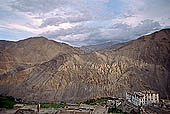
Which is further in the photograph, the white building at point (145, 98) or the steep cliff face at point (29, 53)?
the steep cliff face at point (29, 53)

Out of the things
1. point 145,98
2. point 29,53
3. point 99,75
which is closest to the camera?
point 145,98

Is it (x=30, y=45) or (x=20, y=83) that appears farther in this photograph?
(x=30, y=45)

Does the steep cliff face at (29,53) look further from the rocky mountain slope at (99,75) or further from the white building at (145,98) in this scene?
the white building at (145,98)

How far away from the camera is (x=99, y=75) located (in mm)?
47656

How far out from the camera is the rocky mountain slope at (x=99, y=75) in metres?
43.3

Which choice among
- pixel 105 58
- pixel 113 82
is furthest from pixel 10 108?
pixel 105 58

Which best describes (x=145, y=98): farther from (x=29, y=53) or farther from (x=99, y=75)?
(x=29, y=53)

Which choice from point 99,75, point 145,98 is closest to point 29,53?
point 99,75

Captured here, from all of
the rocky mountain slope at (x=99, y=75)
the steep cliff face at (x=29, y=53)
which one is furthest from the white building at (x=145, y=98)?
the steep cliff face at (x=29, y=53)

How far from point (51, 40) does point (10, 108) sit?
196 feet

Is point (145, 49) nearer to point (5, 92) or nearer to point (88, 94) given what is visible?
point (88, 94)

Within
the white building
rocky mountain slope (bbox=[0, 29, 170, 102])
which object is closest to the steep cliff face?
rocky mountain slope (bbox=[0, 29, 170, 102])

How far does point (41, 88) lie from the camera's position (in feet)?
149

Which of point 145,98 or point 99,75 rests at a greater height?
point 99,75
